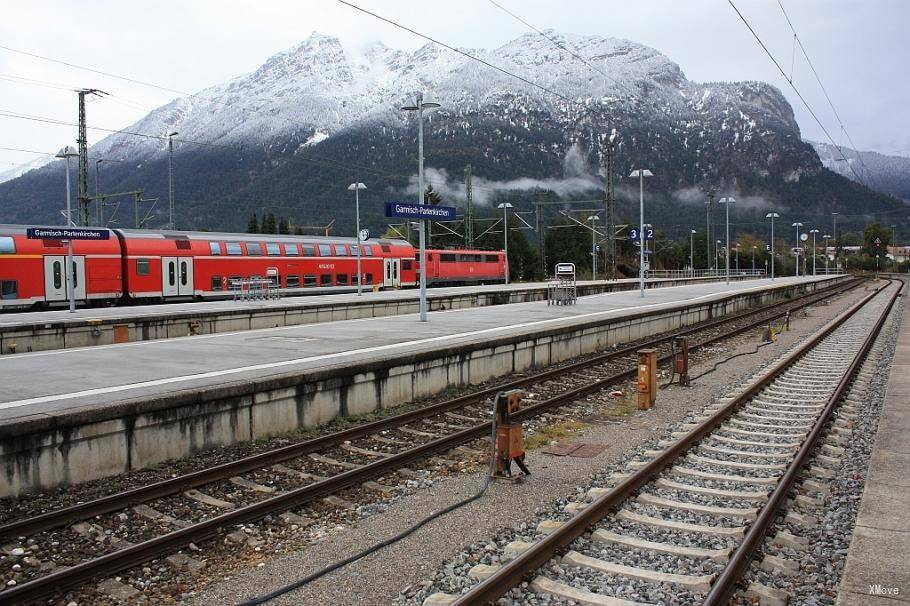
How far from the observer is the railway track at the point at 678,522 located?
17.7 feet

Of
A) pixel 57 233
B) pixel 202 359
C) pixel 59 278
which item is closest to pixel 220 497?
pixel 202 359

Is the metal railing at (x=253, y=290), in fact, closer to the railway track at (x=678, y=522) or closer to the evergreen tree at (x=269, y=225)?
the railway track at (x=678, y=522)

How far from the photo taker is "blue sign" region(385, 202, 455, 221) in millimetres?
20141

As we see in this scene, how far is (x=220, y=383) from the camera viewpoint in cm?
1056

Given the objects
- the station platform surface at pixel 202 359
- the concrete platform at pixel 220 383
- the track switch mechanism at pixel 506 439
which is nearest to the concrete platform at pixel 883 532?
the track switch mechanism at pixel 506 439

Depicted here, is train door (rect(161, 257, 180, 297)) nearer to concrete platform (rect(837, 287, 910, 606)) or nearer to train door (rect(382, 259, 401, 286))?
train door (rect(382, 259, 401, 286))

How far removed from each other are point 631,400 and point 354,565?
8.92m

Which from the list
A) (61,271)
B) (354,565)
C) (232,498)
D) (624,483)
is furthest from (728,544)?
(61,271)

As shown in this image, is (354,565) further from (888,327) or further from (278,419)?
(888,327)

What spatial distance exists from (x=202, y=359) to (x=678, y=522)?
9.80 metres

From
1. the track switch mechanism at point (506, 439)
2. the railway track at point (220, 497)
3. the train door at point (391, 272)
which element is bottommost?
the railway track at point (220, 497)

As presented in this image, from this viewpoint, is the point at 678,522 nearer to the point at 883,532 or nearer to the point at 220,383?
the point at 883,532

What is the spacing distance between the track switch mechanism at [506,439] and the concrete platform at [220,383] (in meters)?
3.86

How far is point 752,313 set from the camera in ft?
118
